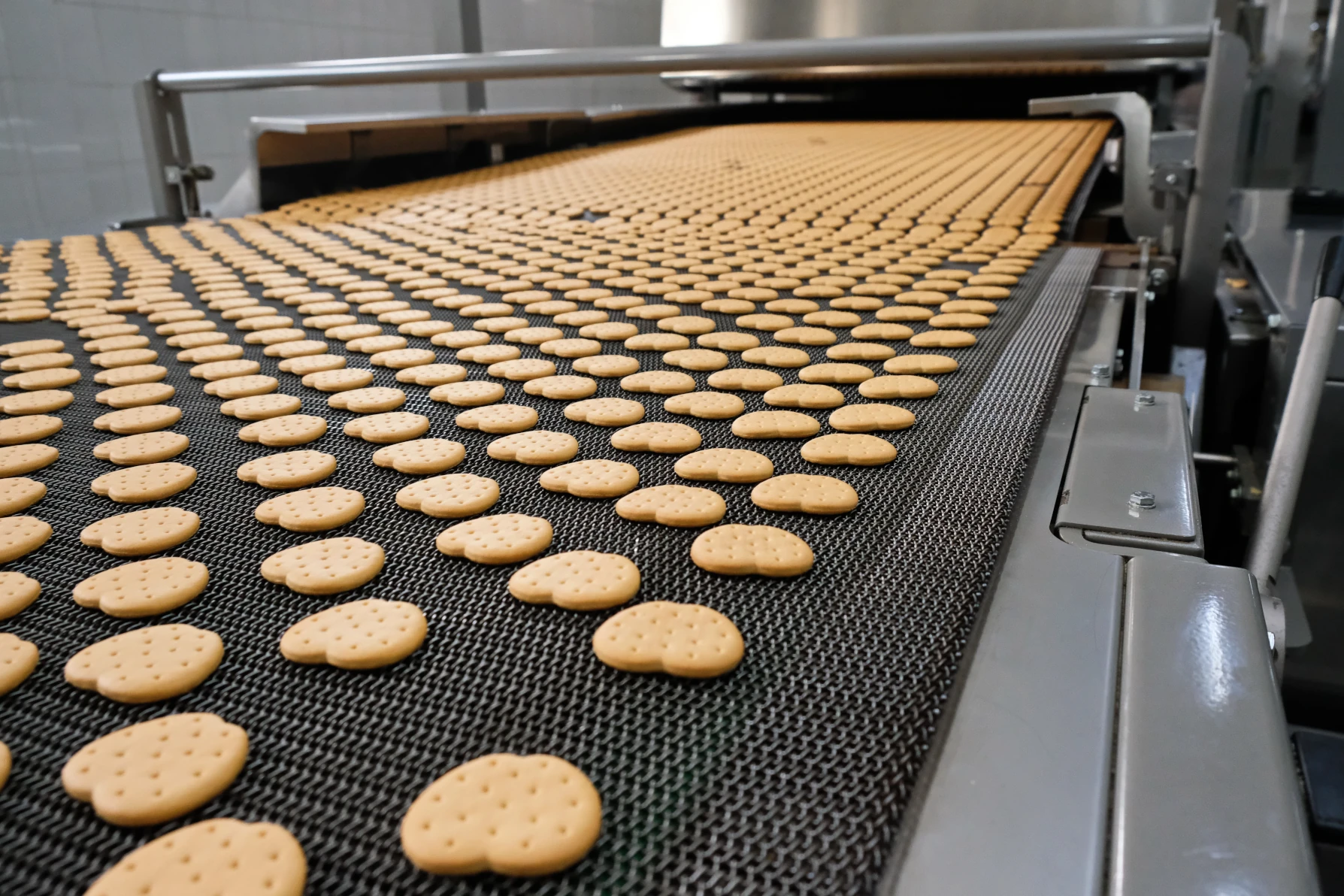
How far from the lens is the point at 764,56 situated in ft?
7.54

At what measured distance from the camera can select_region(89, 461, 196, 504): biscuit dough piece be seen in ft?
3.06

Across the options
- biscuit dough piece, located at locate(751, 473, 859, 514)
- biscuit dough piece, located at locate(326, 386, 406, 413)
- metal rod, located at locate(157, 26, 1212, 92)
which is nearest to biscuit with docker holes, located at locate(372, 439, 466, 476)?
biscuit dough piece, located at locate(326, 386, 406, 413)

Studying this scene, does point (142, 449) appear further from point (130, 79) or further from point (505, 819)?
point (130, 79)

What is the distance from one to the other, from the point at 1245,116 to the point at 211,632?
177 inches

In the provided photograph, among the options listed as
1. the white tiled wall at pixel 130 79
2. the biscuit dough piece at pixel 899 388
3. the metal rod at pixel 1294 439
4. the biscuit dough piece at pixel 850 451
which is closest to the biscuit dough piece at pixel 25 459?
the biscuit dough piece at pixel 850 451

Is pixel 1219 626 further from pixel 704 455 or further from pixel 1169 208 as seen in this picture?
pixel 1169 208

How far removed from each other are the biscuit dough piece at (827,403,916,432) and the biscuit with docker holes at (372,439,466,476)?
18.3 inches

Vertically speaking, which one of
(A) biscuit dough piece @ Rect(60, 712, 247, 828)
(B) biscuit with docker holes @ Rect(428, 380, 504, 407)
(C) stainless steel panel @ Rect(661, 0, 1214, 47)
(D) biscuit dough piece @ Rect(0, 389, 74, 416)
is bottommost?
(A) biscuit dough piece @ Rect(60, 712, 247, 828)

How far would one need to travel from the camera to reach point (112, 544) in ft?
2.69

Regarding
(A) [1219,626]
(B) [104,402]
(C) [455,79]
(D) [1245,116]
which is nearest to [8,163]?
(C) [455,79]

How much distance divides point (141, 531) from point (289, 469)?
169mm

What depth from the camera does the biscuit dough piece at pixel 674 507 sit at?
0.84 m

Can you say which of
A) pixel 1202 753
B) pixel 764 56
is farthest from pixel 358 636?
pixel 764 56

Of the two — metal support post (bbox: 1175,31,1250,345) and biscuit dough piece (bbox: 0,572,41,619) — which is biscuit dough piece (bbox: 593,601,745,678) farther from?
metal support post (bbox: 1175,31,1250,345)
